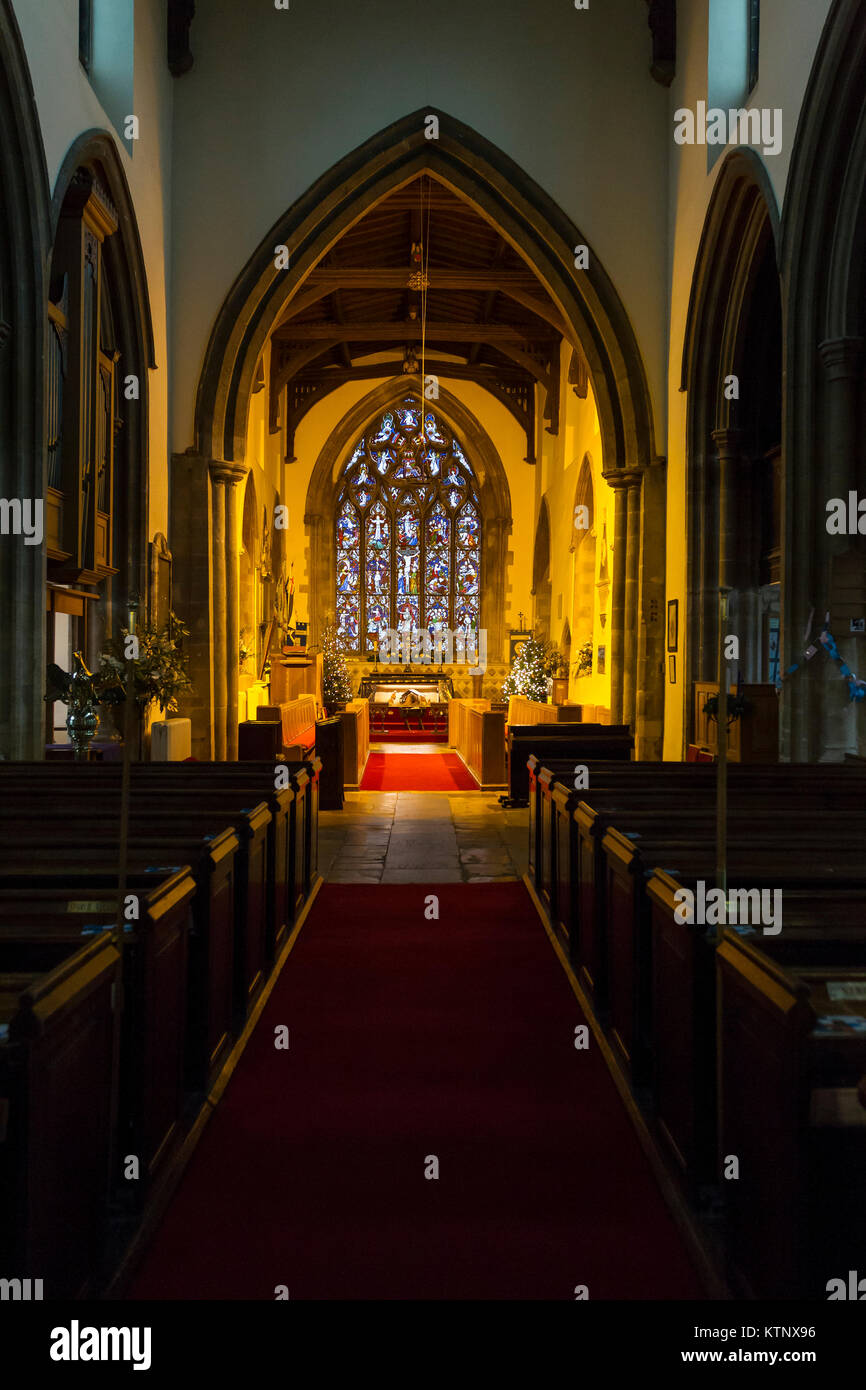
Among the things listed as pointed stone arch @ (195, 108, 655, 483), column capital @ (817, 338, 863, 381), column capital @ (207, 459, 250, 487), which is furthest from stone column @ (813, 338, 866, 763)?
column capital @ (207, 459, 250, 487)

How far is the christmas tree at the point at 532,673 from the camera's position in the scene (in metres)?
13.9

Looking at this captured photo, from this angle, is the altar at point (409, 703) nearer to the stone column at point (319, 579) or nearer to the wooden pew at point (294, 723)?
the stone column at point (319, 579)

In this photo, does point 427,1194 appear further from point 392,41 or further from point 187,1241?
point 392,41

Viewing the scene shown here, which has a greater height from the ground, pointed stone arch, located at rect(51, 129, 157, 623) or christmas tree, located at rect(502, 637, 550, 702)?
pointed stone arch, located at rect(51, 129, 157, 623)

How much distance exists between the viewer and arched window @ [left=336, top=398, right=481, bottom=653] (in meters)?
19.4

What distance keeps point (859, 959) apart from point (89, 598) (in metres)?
7.28

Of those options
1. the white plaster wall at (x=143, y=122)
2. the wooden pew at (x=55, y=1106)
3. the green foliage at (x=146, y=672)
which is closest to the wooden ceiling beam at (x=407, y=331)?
the white plaster wall at (x=143, y=122)

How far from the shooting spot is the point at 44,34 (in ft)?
21.4

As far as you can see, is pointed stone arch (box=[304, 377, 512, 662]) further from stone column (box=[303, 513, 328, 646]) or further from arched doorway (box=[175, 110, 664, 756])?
arched doorway (box=[175, 110, 664, 756])

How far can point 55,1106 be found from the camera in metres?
1.70

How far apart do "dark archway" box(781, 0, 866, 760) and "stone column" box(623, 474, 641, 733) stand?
11.5 feet

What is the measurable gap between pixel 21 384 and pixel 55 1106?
215 inches

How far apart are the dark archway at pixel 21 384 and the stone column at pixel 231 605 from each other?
12.8ft

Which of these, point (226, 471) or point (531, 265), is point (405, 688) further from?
point (531, 265)
